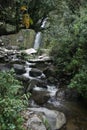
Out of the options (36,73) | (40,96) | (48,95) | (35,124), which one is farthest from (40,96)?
(35,124)

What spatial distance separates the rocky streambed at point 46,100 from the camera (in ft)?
27.4

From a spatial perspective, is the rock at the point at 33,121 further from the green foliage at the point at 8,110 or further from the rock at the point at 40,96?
the rock at the point at 40,96

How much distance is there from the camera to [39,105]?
1038 cm

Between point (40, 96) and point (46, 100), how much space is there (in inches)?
13.0

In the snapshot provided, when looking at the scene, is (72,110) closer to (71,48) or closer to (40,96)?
(40,96)

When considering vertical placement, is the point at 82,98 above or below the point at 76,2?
below

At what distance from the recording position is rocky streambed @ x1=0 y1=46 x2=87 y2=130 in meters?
8.34

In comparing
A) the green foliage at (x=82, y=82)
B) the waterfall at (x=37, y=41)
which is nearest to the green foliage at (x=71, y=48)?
the green foliage at (x=82, y=82)

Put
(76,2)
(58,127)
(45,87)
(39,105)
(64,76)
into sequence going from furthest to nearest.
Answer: (76,2), (64,76), (45,87), (39,105), (58,127)

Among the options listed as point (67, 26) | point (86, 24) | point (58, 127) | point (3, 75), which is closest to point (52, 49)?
point (67, 26)

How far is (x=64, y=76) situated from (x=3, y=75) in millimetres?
6620

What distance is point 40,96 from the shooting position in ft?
36.4

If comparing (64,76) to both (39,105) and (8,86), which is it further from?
(8,86)

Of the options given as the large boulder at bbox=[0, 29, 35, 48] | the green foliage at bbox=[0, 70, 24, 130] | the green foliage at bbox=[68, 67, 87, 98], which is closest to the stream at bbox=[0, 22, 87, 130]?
the green foliage at bbox=[68, 67, 87, 98]
